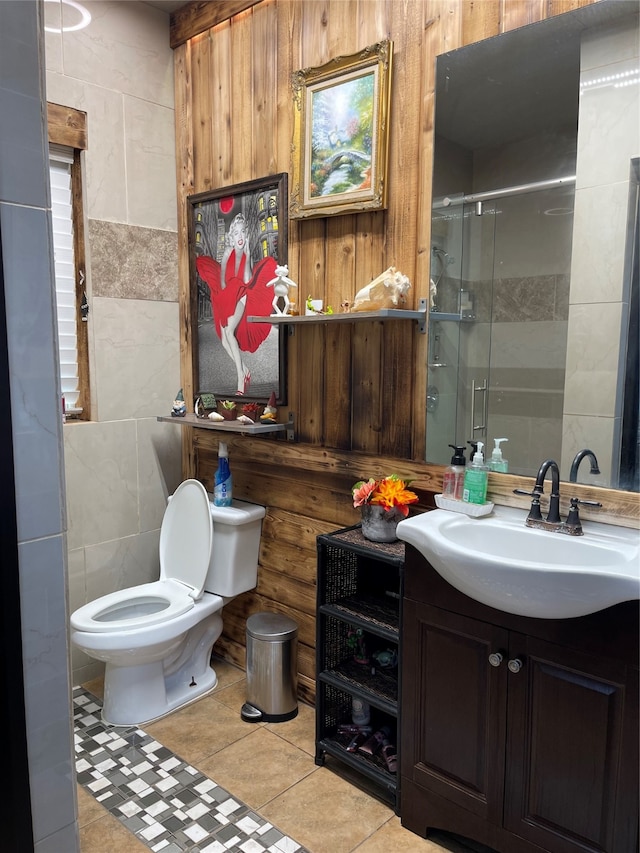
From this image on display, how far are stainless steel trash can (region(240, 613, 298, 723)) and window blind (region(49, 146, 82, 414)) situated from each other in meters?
1.21

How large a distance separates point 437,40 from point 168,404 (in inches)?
71.4

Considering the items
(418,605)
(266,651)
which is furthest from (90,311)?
(418,605)

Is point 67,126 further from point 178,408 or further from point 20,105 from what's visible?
point 20,105

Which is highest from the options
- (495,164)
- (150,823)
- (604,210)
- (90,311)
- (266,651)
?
(495,164)

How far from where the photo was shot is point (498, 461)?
193 cm

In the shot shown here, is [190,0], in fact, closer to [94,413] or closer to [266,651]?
[94,413]

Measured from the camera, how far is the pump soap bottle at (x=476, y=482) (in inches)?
73.7

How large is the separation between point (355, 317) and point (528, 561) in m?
0.92

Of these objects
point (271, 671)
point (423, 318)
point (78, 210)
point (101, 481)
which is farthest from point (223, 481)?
point (78, 210)

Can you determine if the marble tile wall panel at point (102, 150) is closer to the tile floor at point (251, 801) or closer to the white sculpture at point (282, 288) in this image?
the white sculpture at point (282, 288)

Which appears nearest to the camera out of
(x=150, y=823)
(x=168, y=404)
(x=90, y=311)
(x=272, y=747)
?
(x=150, y=823)

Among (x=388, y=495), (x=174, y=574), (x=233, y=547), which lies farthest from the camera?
(x=174, y=574)

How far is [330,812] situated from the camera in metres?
1.97

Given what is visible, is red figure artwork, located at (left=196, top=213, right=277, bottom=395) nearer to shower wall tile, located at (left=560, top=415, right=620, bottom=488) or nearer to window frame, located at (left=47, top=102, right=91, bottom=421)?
window frame, located at (left=47, top=102, right=91, bottom=421)
